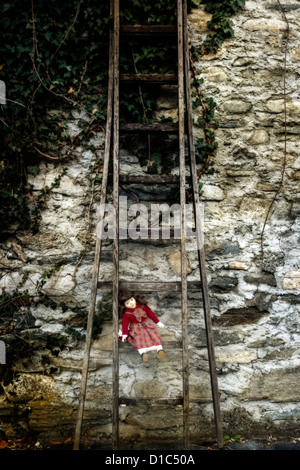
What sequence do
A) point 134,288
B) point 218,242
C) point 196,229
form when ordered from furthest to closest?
point 218,242 → point 196,229 → point 134,288

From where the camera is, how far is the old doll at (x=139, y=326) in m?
2.29

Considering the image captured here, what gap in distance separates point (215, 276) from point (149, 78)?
1.39 m

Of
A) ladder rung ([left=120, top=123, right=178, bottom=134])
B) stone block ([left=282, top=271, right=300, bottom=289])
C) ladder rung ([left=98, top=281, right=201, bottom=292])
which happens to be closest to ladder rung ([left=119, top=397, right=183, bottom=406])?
ladder rung ([left=98, top=281, right=201, bottom=292])

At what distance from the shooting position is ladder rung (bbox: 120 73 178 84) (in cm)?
237

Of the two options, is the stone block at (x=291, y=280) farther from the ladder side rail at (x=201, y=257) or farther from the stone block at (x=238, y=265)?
the ladder side rail at (x=201, y=257)

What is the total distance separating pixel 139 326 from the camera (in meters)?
2.36

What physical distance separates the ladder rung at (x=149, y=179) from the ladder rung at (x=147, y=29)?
0.91 metres

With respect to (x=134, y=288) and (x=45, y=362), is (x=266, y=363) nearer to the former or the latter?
(x=134, y=288)

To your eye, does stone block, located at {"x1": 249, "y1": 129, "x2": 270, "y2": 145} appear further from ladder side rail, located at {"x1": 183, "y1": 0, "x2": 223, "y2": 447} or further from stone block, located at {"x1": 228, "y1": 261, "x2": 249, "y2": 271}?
stone block, located at {"x1": 228, "y1": 261, "x2": 249, "y2": 271}

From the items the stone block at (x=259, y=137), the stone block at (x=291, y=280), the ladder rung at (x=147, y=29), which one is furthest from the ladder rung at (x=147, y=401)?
the ladder rung at (x=147, y=29)

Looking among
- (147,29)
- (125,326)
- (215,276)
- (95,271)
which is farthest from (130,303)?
(147,29)

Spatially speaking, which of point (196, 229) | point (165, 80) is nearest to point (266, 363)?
point (196, 229)

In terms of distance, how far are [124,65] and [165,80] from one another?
317 millimetres

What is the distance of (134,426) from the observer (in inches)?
101
